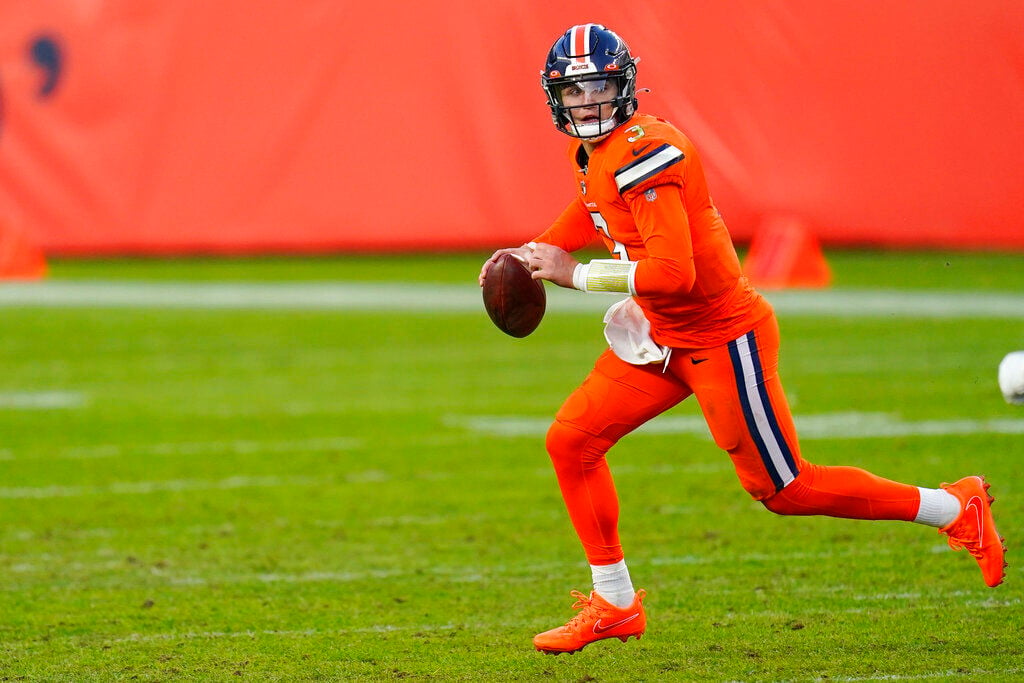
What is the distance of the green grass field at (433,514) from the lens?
4398 mm

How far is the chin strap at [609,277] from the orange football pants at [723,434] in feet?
1.06

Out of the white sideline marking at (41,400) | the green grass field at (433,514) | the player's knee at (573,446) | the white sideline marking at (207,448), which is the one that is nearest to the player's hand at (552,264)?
the player's knee at (573,446)

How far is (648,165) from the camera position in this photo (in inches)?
161

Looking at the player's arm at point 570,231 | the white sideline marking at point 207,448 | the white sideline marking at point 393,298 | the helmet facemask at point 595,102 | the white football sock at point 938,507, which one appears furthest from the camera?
the white sideline marking at point 393,298

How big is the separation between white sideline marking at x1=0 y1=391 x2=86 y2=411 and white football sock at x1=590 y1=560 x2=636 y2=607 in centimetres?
507

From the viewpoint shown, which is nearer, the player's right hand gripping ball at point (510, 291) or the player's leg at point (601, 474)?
the player's leg at point (601, 474)

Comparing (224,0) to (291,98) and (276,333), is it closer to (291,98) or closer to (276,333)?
(291,98)

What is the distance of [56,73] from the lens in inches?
614

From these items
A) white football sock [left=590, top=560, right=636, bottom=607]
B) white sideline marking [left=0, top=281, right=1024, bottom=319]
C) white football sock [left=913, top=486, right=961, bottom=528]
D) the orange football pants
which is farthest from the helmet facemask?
white sideline marking [left=0, top=281, right=1024, bottom=319]

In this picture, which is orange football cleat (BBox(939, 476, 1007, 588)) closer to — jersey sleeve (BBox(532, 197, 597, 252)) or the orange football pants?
the orange football pants

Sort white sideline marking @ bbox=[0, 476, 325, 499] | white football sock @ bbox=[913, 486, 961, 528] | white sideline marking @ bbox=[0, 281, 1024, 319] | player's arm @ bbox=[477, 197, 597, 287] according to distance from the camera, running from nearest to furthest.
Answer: white football sock @ bbox=[913, 486, 961, 528], player's arm @ bbox=[477, 197, 597, 287], white sideline marking @ bbox=[0, 476, 325, 499], white sideline marking @ bbox=[0, 281, 1024, 319]

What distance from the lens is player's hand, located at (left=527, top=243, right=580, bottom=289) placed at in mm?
4270

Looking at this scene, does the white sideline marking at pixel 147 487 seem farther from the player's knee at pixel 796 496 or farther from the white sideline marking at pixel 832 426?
the player's knee at pixel 796 496

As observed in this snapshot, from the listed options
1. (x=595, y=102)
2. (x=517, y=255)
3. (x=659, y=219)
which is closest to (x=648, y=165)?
(x=659, y=219)
